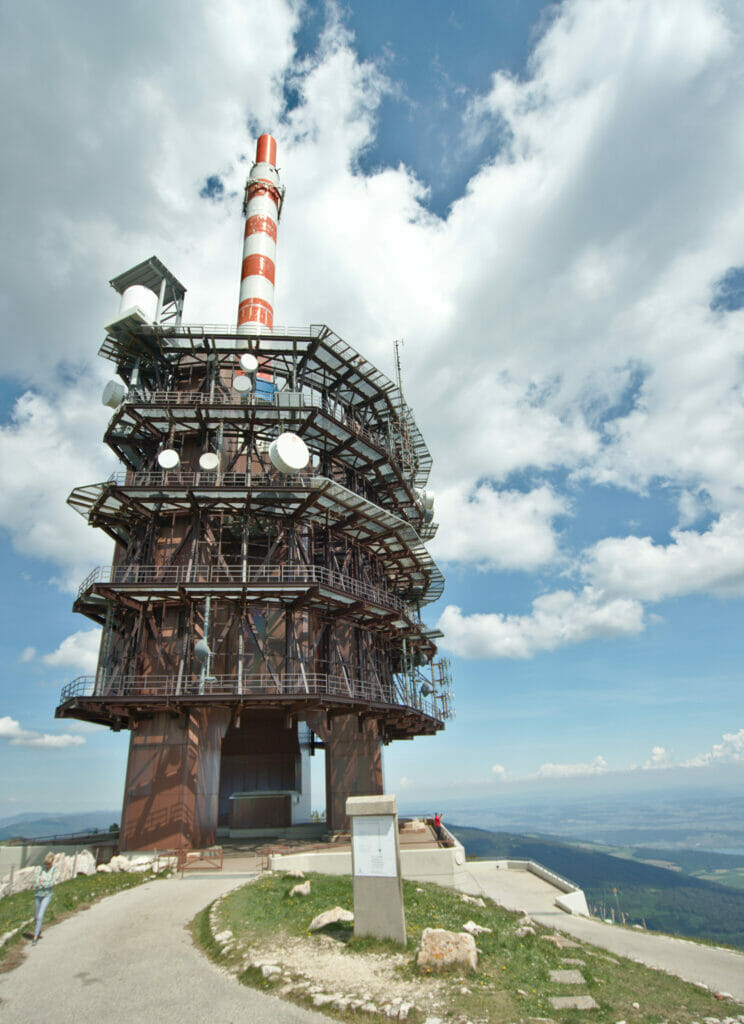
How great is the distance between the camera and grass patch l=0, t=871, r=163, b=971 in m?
13.2

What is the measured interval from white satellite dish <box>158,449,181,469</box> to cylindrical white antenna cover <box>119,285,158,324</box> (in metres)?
9.97

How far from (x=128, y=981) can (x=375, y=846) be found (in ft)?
17.7

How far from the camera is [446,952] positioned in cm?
1088

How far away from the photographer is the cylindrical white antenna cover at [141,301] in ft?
120

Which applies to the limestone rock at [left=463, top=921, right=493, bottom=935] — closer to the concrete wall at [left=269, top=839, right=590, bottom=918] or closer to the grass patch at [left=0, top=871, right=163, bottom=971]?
the concrete wall at [left=269, top=839, right=590, bottom=918]

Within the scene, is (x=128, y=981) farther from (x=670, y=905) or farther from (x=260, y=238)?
(x=670, y=905)

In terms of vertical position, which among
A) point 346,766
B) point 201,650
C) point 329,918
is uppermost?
point 201,650

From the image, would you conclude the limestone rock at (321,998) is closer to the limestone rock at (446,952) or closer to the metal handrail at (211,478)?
the limestone rock at (446,952)

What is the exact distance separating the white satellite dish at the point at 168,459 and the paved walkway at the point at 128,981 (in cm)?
2145

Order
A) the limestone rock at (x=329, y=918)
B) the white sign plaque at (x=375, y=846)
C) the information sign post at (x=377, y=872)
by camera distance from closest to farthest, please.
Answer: the information sign post at (x=377, y=872) < the white sign plaque at (x=375, y=846) < the limestone rock at (x=329, y=918)

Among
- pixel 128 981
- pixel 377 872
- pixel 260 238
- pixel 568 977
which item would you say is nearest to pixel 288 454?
pixel 377 872

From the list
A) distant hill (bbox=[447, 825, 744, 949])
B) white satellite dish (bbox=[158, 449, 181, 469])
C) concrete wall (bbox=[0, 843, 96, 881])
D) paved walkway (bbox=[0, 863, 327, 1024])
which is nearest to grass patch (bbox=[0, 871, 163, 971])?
paved walkway (bbox=[0, 863, 327, 1024])

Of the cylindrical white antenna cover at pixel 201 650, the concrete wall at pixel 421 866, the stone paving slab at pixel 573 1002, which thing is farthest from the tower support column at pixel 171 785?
the stone paving slab at pixel 573 1002

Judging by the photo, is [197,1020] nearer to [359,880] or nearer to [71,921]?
[359,880]
